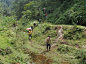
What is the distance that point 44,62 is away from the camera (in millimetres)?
A: 6609

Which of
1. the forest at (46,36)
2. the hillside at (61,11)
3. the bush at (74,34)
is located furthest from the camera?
the hillside at (61,11)

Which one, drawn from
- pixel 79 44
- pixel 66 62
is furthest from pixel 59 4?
pixel 66 62

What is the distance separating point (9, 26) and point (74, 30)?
761 centimetres

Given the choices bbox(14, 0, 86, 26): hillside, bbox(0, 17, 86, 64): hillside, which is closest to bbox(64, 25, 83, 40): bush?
bbox(0, 17, 86, 64): hillside

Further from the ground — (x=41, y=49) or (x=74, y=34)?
(x=74, y=34)

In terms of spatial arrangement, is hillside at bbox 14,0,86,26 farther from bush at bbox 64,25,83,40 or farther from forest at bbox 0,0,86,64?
bush at bbox 64,25,83,40

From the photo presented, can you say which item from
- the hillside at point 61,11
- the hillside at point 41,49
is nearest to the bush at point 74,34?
the hillside at point 41,49

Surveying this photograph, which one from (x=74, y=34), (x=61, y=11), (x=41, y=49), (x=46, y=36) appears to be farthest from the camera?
(x=61, y=11)

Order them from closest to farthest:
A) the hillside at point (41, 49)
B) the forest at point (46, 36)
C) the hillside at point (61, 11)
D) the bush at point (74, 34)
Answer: the hillside at point (41, 49) → the forest at point (46, 36) → the bush at point (74, 34) → the hillside at point (61, 11)

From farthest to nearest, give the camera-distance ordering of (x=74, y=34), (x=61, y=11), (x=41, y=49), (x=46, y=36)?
(x=61, y=11), (x=46, y=36), (x=74, y=34), (x=41, y=49)

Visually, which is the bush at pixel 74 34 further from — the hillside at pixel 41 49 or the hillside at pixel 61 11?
the hillside at pixel 61 11

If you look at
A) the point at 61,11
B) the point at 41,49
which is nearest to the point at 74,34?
the point at 41,49

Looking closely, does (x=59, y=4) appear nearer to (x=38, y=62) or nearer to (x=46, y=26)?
(x=46, y=26)

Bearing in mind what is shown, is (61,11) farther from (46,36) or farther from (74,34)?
(74,34)
